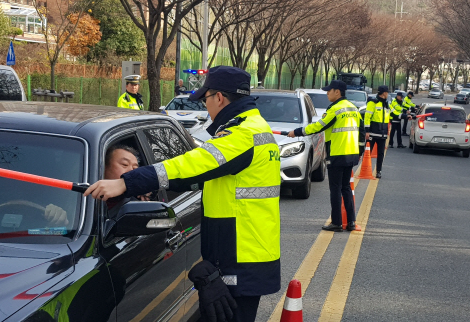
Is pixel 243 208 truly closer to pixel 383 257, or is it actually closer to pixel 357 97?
pixel 383 257

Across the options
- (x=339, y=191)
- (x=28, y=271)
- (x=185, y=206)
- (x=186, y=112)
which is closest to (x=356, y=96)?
(x=186, y=112)

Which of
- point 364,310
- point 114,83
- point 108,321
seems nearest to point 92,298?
point 108,321

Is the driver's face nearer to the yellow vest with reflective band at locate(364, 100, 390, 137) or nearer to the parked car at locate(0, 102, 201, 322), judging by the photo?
the parked car at locate(0, 102, 201, 322)

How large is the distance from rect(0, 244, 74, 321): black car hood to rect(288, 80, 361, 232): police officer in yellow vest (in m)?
5.69

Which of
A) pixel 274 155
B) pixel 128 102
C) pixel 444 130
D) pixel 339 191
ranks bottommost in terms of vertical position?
pixel 444 130

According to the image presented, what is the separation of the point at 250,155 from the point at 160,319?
1.06m

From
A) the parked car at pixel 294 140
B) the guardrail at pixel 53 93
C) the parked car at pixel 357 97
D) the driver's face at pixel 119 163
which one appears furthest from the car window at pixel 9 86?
the parked car at pixel 357 97

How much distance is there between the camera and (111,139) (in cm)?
344

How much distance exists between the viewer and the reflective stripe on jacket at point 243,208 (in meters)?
2.91

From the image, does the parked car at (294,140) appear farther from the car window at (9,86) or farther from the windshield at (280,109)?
the car window at (9,86)

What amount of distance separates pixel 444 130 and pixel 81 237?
62.3ft

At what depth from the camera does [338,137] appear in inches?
326

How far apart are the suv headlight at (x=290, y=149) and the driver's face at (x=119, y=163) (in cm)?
699

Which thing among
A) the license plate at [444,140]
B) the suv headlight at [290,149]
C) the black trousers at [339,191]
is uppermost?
the suv headlight at [290,149]
